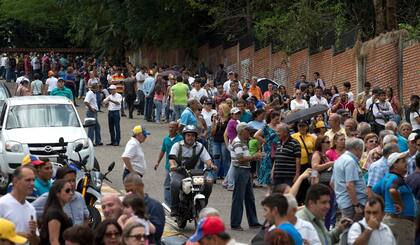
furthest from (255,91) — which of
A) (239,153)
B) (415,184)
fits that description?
(415,184)

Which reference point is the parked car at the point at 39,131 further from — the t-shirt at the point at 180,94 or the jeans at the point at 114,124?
the t-shirt at the point at 180,94

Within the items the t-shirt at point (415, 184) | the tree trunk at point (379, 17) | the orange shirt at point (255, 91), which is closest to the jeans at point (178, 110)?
the orange shirt at point (255, 91)

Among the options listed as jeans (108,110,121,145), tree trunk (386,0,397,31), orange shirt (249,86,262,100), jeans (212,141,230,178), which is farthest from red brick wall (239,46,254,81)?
jeans (212,141,230,178)

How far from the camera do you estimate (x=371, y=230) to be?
1262cm

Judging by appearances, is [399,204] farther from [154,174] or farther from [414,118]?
[154,174]

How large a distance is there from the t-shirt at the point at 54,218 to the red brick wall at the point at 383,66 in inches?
775

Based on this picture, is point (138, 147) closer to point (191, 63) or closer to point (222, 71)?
point (222, 71)

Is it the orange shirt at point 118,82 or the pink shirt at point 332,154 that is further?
the orange shirt at point 118,82

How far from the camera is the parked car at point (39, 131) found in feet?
78.6

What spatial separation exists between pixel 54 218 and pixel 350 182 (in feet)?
15.6

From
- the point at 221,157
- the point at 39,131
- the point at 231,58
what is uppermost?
the point at 231,58

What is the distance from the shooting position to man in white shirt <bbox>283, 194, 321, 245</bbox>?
1186 centimetres

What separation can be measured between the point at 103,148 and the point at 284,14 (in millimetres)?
11511

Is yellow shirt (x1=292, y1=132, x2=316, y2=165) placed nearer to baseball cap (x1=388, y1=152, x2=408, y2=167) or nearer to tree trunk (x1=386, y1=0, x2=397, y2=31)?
baseball cap (x1=388, y1=152, x2=408, y2=167)
